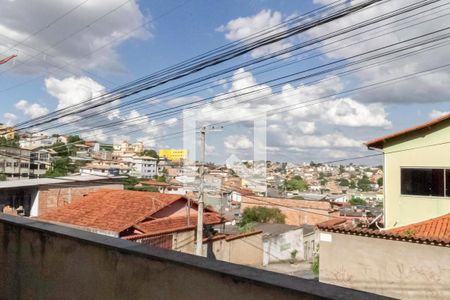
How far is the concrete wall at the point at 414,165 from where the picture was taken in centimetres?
1038

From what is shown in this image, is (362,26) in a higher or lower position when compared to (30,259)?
higher

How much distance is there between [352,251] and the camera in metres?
8.48

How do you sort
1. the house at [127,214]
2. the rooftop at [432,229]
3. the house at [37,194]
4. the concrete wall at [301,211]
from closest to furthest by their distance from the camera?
the rooftop at [432,229], the house at [127,214], the house at [37,194], the concrete wall at [301,211]

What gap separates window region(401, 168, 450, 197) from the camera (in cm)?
1029

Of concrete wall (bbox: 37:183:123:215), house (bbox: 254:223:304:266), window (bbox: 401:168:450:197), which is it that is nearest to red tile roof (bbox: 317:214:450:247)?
window (bbox: 401:168:450:197)

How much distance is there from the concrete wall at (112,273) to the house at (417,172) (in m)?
10.3

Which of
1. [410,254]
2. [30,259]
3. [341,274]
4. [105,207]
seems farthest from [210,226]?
[30,259]

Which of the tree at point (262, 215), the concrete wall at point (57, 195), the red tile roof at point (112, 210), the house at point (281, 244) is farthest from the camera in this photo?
the tree at point (262, 215)

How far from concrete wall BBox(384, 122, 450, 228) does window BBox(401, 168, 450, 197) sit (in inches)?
5.0

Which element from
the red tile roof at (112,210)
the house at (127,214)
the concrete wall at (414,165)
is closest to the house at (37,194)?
the red tile roof at (112,210)

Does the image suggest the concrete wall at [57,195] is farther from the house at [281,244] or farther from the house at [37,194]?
the house at [281,244]

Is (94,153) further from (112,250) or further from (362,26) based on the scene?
(112,250)

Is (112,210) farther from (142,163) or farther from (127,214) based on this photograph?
(142,163)

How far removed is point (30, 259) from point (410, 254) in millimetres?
7051
